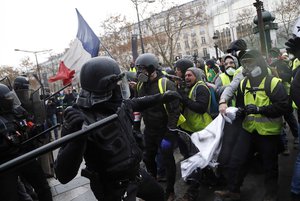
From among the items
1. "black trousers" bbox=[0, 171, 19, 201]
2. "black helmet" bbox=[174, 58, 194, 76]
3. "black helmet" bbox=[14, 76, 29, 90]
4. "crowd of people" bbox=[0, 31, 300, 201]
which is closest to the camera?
"crowd of people" bbox=[0, 31, 300, 201]

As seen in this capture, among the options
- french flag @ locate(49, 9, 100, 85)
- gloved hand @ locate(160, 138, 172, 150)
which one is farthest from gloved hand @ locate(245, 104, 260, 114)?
french flag @ locate(49, 9, 100, 85)

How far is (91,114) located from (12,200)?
4.97ft

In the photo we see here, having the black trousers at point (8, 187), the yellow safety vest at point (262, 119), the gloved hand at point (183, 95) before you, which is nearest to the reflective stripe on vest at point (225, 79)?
the gloved hand at point (183, 95)

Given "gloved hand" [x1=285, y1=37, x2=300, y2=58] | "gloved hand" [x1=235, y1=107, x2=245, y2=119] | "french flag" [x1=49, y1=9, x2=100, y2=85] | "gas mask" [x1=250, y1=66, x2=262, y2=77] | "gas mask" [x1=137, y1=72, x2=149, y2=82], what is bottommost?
"gloved hand" [x1=235, y1=107, x2=245, y2=119]

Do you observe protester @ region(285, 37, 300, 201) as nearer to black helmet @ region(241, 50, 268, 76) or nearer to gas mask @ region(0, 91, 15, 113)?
black helmet @ region(241, 50, 268, 76)

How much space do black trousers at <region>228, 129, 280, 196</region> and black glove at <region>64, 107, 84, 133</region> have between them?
220 centimetres

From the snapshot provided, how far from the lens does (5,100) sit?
3.46m

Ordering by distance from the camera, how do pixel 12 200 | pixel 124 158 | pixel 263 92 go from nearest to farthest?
1. pixel 124 158
2. pixel 12 200
3. pixel 263 92

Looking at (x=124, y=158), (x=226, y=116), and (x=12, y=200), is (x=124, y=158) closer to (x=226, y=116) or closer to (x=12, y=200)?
(x=12, y=200)

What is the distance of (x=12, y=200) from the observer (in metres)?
3.12

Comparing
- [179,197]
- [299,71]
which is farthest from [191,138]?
[299,71]

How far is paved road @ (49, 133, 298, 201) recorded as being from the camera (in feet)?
12.6

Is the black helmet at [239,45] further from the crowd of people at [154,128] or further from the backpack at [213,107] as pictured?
the backpack at [213,107]

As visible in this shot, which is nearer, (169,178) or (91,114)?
(91,114)
